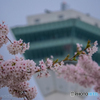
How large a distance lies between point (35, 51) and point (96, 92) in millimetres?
16265

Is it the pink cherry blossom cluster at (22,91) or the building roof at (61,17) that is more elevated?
the building roof at (61,17)

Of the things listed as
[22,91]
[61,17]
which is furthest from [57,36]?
[22,91]

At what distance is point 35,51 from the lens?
20.7 m

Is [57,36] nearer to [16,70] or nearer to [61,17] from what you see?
[61,17]

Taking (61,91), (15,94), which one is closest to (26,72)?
(15,94)

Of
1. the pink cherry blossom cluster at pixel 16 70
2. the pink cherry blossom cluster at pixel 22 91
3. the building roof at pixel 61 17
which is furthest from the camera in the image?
the building roof at pixel 61 17

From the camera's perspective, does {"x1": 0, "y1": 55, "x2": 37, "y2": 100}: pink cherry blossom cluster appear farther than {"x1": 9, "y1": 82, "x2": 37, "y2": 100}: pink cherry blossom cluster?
No

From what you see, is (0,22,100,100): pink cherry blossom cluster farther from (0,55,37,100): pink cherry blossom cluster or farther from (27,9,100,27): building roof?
(27,9,100,27): building roof

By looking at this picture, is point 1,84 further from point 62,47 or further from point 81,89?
point 81,89

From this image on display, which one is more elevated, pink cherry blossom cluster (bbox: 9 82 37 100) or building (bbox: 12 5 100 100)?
building (bbox: 12 5 100 100)

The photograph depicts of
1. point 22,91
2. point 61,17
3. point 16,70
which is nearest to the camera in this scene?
point 16,70

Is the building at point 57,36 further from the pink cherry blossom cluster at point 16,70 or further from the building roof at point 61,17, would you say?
the pink cherry blossom cluster at point 16,70

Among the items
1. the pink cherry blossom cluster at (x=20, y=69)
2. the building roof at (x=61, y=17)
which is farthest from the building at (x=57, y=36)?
the pink cherry blossom cluster at (x=20, y=69)

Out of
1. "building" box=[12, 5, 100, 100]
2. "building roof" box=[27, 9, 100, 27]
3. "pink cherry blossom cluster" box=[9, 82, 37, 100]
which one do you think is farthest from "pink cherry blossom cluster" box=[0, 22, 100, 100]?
"building roof" box=[27, 9, 100, 27]
